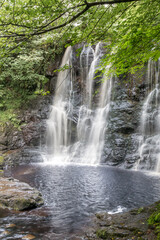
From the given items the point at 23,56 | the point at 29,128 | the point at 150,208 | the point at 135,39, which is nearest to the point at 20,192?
the point at 150,208

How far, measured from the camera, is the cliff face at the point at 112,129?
12.3 meters

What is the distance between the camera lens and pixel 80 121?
605 inches

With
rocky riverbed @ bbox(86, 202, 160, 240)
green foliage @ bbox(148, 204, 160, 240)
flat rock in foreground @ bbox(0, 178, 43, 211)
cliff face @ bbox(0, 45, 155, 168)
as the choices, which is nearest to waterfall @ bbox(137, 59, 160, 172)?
cliff face @ bbox(0, 45, 155, 168)

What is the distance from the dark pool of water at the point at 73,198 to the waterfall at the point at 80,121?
3.49m

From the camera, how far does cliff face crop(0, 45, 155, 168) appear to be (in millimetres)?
12305

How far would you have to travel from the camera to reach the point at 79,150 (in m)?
14.0

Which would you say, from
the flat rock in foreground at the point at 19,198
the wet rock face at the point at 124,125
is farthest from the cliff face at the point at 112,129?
the flat rock in foreground at the point at 19,198

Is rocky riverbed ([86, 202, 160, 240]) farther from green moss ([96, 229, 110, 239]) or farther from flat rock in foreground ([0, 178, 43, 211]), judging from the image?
flat rock in foreground ([0, 178, 43, 211])

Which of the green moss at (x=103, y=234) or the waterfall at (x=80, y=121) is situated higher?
the waterfall at (x=80, y=121)

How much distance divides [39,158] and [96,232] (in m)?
10.1

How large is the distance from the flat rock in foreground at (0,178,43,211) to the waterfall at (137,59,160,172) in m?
7.02

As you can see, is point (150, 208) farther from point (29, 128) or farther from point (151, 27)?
point (29, 128)

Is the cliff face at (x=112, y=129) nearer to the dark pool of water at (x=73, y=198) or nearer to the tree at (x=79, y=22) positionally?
the dark pool of water at (x=73, y=198)

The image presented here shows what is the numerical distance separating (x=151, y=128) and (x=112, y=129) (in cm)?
261
